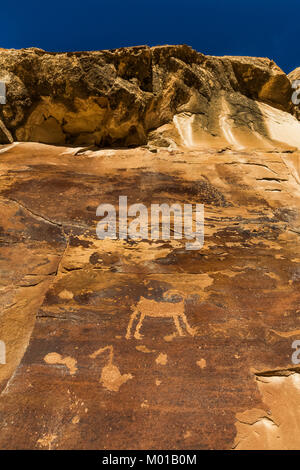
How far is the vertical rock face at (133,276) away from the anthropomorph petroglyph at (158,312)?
0.04 feet

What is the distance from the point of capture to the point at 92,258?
269 centimetres

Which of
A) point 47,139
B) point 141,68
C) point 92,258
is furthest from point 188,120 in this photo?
point 92,258

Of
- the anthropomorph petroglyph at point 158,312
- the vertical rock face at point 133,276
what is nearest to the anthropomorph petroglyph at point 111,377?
the vertical rock face at point 133,276

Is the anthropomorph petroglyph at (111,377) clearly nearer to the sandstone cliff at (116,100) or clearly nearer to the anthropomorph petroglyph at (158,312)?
the anthropomorph petroglyph at (158,312)

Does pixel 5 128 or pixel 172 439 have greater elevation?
pixel 5 128

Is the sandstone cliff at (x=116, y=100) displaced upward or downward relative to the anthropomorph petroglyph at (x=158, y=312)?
upward

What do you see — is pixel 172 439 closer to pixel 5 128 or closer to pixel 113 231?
pixel 113 231

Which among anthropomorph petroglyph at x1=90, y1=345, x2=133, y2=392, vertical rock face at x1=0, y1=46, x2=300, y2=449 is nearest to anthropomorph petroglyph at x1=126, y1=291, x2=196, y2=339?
vertical rock face at x1=0, y1=46, x2=300, y2=449

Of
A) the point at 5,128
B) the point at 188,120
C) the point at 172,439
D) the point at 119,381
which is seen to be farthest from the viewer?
the point at 188,120

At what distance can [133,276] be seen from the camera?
2.52 meters

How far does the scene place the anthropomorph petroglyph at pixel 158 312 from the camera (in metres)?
2.04

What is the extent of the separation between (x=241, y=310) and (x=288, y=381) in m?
0.59

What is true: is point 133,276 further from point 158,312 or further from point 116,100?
point 116,100

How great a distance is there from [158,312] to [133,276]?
0.48 m
